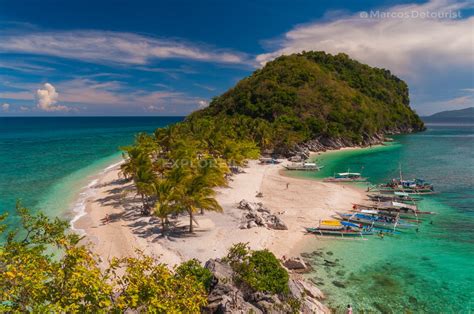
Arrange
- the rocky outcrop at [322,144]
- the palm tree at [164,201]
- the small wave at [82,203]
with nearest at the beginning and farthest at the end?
the palm tree at [164,201]
the small wave at [82,203]
the rocky outcrop at [322,144]

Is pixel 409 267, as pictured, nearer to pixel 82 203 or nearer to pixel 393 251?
pixel 393 251

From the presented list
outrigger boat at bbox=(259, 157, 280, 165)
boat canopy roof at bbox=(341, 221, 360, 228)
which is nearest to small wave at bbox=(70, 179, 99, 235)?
boat canopy roof at bbox=(341, 221, 360, 228)

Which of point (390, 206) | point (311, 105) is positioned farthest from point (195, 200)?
point (311, 105)

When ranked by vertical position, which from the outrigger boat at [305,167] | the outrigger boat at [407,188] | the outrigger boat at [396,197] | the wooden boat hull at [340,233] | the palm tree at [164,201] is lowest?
the wooden boat hull at [340,233]

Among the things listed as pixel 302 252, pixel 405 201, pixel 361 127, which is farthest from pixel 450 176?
pixel 361 127

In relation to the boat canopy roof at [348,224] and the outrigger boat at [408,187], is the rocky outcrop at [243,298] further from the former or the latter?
the outrigger boat at [408,187]

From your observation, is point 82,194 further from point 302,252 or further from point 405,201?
point 405,201

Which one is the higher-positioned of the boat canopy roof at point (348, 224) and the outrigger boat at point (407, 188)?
the outrigger boat at point (407, 188)

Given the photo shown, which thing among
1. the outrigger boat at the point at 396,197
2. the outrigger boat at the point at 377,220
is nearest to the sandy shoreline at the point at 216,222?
the outrigger boat at the point at 396,197
